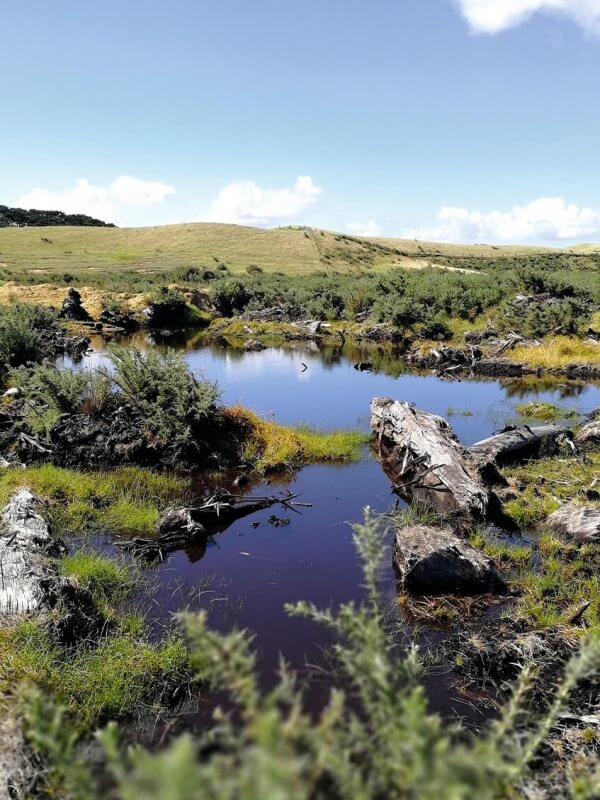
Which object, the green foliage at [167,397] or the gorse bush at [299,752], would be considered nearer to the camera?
the gorse bush at [299,752]

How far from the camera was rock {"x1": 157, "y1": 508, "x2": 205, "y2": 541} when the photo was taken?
353 inches

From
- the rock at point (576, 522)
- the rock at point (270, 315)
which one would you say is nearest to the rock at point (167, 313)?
the rock at point (270, 315)

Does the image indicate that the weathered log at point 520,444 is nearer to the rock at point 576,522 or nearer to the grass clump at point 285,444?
the rock at point 576,522

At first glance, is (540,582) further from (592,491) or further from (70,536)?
(70,536)

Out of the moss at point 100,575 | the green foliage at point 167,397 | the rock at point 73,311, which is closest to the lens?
the moss at point 100,575

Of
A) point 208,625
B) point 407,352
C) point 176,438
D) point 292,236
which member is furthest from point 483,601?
point 292,236

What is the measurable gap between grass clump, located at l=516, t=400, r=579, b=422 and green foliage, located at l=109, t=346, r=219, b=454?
9.85 meters

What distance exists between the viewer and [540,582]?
25.1 feet

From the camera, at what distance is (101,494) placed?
9.99 metres

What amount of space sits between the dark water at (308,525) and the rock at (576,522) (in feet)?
10.1

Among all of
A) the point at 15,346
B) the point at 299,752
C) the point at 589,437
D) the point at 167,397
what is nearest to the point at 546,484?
the point at 589,437

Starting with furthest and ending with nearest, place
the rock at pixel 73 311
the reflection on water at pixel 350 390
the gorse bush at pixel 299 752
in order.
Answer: the rock at pixel 73 311 → the reflection on water at pixel 350 390 → the gorse bush at pixel 299 752

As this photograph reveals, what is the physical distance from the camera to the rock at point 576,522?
8.56m

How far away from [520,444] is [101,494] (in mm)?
9214
